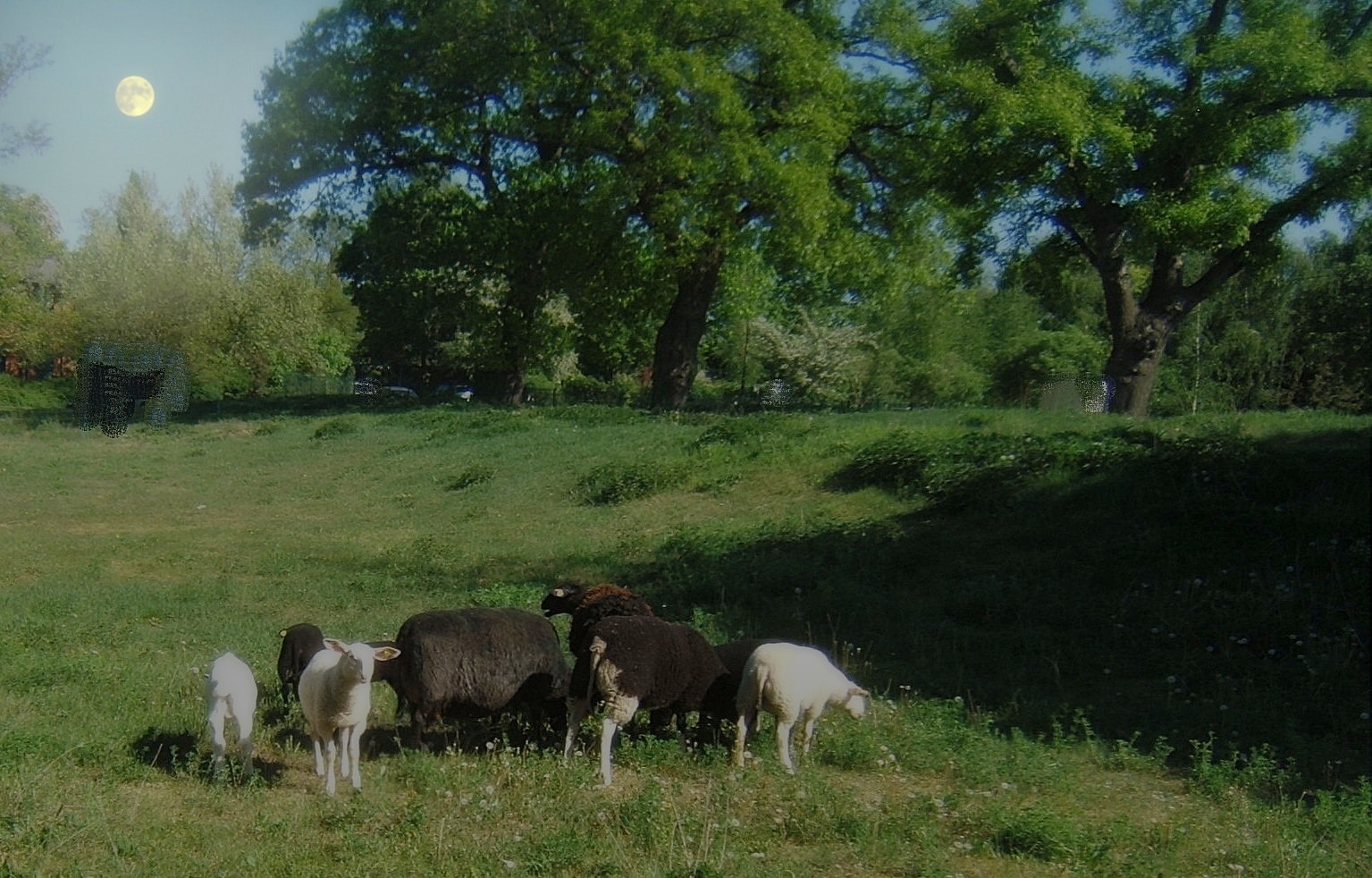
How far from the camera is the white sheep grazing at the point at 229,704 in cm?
706

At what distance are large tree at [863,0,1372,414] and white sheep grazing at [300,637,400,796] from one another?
22.2m

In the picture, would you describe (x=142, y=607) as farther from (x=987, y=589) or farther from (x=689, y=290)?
(x=689, y=290)

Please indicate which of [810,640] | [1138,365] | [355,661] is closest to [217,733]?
[355,661]

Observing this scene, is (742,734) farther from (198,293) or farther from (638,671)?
(198,293)

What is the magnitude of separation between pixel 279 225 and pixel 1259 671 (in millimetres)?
32766

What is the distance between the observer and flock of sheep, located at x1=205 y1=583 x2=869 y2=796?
7.07 metres

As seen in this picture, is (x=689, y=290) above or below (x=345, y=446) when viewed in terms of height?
above

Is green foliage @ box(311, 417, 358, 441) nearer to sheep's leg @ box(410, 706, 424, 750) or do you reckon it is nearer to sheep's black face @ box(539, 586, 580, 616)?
sheep's black face @ box(539, 586, 580, 616)

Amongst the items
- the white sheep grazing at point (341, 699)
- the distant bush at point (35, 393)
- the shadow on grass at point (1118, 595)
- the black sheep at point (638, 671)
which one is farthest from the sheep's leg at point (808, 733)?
the distant bush at point (35, 393)

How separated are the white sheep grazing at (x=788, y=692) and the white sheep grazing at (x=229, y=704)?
9.32 feet

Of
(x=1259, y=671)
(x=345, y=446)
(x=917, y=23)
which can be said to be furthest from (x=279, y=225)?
(x=1259, y=671)

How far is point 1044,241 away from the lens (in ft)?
100.0

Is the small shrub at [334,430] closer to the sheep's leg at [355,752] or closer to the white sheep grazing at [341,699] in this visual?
the white sheep grazing at [341,699]

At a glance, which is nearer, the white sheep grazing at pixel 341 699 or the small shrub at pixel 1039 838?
the small shrub at pixel 1039 838
